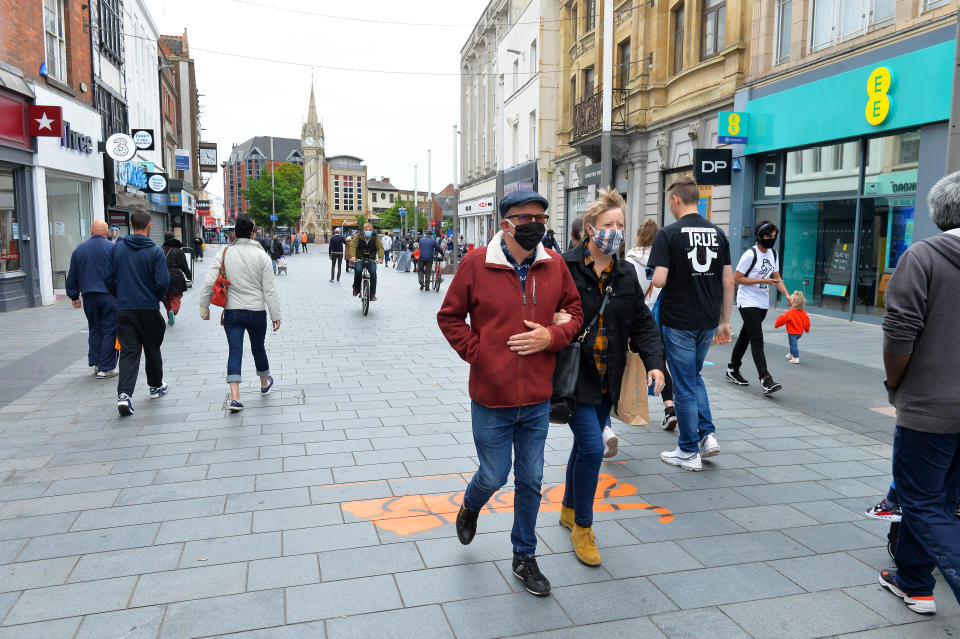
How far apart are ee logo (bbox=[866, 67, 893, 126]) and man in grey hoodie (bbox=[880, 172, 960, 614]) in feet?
34.9

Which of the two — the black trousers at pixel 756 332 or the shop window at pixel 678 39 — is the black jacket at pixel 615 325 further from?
the shop window at pixel 678 39

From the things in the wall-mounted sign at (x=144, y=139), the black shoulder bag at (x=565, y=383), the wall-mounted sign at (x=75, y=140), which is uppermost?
the wall-mounted sign at (x=144, y=139)

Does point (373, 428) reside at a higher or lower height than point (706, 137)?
lower

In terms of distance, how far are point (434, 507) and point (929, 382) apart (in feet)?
8.82

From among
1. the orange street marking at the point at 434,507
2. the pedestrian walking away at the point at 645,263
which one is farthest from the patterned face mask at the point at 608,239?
the pedestrian walking away at the point at 645,263

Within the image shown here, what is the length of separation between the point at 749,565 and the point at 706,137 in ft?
51.5

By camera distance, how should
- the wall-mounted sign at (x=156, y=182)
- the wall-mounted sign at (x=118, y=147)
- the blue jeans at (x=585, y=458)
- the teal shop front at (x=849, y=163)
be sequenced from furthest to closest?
the wall-mounted sign at (x=156, y=182) → the wall-mounted sign at (x=118, y=147) → the teal shop front at (x=849, y=163) → the blue jeans at (x=585, y=458)

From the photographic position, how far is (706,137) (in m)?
17.5

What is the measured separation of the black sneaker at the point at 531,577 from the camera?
3205mm

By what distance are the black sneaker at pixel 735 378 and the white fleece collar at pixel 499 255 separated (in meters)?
5.54

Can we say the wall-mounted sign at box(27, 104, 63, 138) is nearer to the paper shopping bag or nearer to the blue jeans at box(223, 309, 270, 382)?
the blue jeans at box(223, 309, 270, 382)

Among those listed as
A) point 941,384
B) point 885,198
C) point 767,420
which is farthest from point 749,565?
point 885,198

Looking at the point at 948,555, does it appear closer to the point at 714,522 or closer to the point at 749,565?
the point at 749,565

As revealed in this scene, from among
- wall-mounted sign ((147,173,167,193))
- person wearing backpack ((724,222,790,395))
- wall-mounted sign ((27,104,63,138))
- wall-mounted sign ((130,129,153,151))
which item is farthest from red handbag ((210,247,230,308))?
wall-mounted sign ((147,173,167,193))
